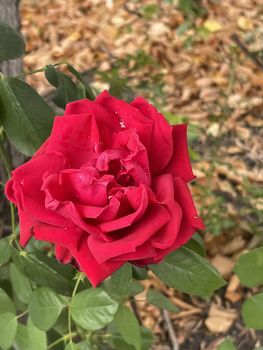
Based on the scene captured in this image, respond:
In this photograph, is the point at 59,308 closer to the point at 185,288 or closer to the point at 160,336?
the point at 185,288

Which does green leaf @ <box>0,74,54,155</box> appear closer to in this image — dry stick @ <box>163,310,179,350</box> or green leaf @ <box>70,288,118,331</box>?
green leaf @ <box>70,288,118,331</box>

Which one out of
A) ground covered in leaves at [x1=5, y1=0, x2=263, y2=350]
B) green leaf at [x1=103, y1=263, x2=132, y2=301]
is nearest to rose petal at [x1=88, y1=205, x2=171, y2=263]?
green leaf at [x1=103, y1=263, x2=132, y2=301]

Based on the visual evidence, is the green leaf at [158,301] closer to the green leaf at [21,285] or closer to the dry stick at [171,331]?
the green leaf at [21,285]

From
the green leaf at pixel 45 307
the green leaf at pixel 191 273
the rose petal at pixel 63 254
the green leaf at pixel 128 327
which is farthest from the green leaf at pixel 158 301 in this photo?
the rose petal at pixel 63 254

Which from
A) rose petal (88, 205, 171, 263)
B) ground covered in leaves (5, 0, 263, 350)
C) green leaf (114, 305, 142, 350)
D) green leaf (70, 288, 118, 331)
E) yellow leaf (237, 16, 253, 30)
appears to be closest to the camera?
rose petal (88, 205, 171, 263)

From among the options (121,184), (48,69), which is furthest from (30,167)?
(48,69)
